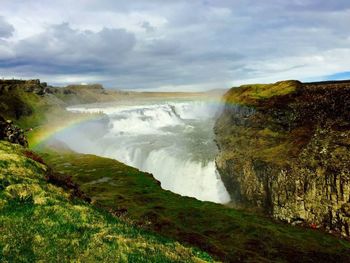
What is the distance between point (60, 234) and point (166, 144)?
3457 inches

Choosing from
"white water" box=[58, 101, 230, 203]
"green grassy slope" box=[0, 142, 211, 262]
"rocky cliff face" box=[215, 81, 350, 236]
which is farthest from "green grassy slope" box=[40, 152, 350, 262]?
"white water" box=[58, 101, 230, 203]

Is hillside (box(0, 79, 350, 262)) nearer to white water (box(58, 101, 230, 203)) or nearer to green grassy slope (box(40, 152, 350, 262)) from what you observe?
green grassy slope (box(40, 152, 350, 262))

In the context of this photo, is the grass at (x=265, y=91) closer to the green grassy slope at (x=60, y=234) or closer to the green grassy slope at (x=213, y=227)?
the green grassy slope at (x=213, y=227)

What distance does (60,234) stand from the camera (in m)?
17.8

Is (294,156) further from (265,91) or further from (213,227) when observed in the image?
(265,91)

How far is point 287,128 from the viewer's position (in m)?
74.5

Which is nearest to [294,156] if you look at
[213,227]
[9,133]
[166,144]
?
[213,227]

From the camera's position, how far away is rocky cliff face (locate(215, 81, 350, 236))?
54.4 meters

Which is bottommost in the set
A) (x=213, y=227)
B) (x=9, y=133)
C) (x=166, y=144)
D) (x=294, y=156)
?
(x=213, y=227)

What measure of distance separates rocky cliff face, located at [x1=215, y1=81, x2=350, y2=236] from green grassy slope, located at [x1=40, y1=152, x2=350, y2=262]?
5857 mm

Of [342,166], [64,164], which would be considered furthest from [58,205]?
[64,164]

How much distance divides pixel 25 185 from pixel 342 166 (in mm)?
45255

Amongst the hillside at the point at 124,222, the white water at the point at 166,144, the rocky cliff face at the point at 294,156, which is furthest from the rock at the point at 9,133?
the white water at the point at 166,144

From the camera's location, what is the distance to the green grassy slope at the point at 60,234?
16109mm
